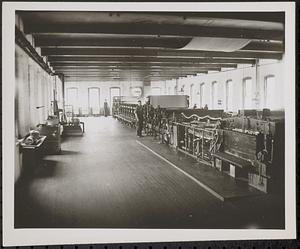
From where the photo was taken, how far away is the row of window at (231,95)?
319 centimetres

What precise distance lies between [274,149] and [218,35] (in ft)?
4.32

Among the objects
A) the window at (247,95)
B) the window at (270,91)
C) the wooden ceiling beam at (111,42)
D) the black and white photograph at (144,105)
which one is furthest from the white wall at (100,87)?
the window at (270,91)

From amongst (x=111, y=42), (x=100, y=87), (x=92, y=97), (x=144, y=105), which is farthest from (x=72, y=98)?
(x=144, y=105)

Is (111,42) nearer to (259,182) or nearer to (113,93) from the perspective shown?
(113,93)

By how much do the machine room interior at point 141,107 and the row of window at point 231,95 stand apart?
12mm

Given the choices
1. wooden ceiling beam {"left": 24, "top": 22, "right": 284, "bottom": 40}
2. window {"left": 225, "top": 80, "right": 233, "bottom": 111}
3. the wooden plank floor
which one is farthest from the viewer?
window {"left": 225, "top": 80, "right": 233, "bottom": 111}

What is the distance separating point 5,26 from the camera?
2873mm

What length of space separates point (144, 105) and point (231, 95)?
0.98m

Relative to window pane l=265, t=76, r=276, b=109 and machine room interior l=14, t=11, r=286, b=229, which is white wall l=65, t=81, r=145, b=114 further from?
window pane l=265, t=76, r=276, b=109

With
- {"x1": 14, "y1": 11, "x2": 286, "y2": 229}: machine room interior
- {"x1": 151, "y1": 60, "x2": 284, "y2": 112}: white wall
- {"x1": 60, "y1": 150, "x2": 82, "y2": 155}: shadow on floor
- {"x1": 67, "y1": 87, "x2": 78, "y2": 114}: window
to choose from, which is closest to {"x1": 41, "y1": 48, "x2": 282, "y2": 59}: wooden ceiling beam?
{"x1": 14, "y1": 11, "x2": 286, "y2": 229}: machine room interior

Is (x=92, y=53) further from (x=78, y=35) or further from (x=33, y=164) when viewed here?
(x=33, y=164)

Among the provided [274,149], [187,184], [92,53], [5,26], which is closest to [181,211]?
[187,184]

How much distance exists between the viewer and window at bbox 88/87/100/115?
3391 mm

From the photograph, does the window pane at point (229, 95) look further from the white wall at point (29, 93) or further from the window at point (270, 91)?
the white wall at point (29, 93)
